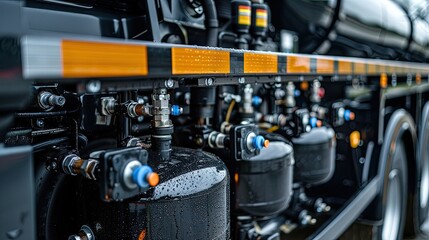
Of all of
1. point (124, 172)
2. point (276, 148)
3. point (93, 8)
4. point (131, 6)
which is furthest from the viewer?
point (276, 148)

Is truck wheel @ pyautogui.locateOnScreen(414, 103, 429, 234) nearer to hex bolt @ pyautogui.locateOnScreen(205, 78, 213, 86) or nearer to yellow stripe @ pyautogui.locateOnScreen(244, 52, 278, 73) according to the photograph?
yellow stripe @ pyautogui.locateOnScreen(244, 52, 278, 73)

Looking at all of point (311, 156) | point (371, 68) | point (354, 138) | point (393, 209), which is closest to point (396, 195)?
point (393, 209)


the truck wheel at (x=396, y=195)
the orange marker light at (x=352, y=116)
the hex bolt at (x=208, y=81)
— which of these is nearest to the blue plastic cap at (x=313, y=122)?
the orange marker light at (x=352, y=116)

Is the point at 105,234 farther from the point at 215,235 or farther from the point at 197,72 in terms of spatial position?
the point at 197,72

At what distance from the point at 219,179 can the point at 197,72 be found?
0.33 metres

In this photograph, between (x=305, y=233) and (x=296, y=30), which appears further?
(x=305, y=233)

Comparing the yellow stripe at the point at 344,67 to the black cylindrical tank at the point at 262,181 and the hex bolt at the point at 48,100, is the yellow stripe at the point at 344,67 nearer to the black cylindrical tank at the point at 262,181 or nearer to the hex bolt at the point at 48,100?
the black cylindrical tank at the point at 262,181

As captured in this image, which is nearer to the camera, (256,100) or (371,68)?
(256,100)

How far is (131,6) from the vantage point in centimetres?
153

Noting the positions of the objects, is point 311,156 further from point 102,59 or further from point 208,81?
point 102,59

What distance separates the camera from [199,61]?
43.1 inches

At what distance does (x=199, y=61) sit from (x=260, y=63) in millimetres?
323

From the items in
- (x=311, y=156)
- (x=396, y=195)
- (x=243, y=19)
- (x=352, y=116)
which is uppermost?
(x=243, y=19)

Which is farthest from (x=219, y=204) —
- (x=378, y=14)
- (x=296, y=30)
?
(x=378, y=14)
